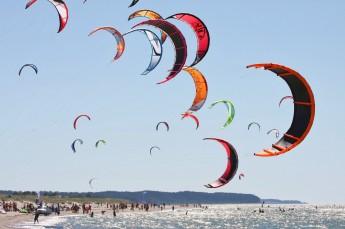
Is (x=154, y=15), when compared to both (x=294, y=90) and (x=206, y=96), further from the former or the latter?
(x=294, y=90)

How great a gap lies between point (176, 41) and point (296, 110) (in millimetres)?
6852

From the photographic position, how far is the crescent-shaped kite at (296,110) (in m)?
13.8

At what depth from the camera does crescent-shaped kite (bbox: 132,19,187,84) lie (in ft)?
65.1

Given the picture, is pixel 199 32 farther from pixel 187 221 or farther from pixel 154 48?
pixel 187 221

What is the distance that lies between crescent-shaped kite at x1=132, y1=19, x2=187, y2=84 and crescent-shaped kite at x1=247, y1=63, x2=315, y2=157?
601 cm

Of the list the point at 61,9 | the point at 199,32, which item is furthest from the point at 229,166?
the point at 61,9

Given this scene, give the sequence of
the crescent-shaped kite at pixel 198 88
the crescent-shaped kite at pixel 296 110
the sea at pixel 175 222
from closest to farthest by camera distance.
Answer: the crescent-shaped kite at pixel 296 110 → the crescent-shaped kite at pixel 198 88 → the sea at pixel 175 222

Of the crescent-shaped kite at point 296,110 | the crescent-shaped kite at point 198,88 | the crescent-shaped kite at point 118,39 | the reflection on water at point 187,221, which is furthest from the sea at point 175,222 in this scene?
the crescent-shaped kite at point 296,110

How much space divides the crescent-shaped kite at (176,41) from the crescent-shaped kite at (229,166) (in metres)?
3.04

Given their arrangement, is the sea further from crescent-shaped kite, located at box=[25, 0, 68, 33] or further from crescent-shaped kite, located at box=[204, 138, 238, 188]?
crescent-shaped kite, located at box=[204, 138, 238, 188]

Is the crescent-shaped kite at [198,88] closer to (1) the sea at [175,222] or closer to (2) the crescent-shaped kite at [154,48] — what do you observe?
(2) the crescent-shaped kite at [154,48]

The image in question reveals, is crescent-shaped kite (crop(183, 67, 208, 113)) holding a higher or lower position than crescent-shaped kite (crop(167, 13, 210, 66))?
lower

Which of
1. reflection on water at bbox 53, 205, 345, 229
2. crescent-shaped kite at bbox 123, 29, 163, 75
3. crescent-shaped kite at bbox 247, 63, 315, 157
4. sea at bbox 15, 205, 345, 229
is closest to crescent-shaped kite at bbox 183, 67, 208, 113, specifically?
crescent-shaped kite at bbox 123, 29, 163, 75

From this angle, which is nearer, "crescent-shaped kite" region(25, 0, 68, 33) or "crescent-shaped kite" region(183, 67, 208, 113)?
"crescent-shaped kite" region(25, 0, 68, 33)
